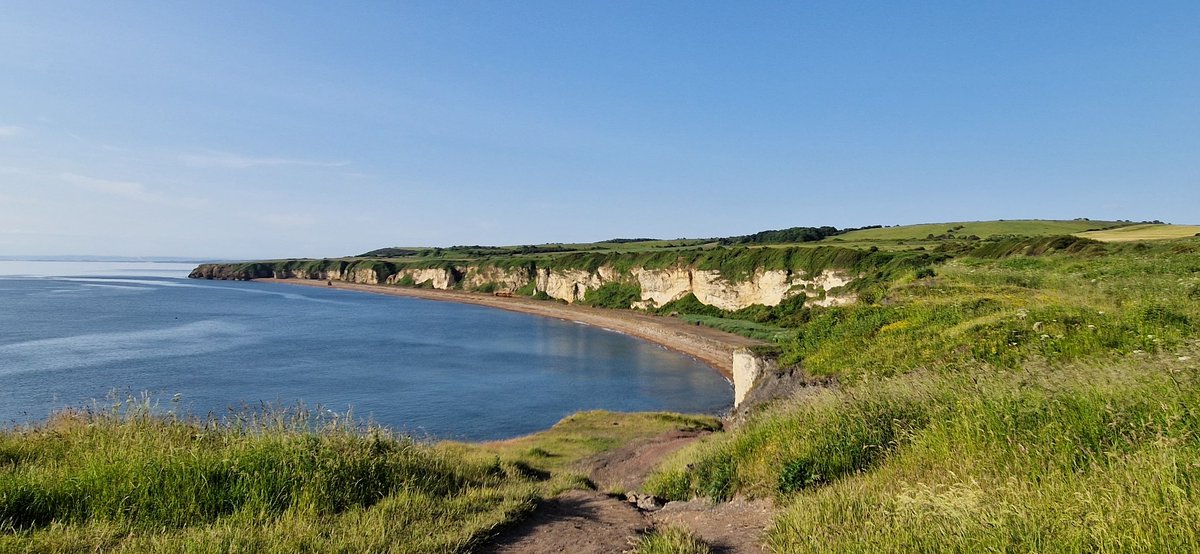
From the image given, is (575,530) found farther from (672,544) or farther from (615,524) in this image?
(672,544)

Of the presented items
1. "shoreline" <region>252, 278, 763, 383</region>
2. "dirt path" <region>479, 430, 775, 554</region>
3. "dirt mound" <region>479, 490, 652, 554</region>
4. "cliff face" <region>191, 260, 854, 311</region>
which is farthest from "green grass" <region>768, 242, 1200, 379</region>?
"cliff face" <region>191, 260, 854, 311</region>

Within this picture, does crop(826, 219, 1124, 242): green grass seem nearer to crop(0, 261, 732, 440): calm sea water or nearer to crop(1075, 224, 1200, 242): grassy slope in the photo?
crop(1075, 224, 1200, 242): grassy slope

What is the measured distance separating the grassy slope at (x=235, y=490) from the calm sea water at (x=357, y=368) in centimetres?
1115

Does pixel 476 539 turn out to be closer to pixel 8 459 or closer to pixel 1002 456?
pixel 1002 456

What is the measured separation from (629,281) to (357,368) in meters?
59.9

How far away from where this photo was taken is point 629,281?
103188 mm

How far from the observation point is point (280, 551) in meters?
5.04

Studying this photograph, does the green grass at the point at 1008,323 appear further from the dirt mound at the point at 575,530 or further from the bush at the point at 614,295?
the bush at the point at 614,295

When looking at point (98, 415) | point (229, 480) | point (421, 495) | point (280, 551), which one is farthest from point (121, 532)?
point (98, 415)

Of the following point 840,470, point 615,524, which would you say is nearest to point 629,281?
point 840,470

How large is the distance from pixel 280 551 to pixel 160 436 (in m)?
4.33

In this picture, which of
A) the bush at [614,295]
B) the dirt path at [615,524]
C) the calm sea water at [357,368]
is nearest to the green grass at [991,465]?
the dirt path at [615,524]

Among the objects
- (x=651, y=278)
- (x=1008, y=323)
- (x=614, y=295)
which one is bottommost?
(x=614, y=295)

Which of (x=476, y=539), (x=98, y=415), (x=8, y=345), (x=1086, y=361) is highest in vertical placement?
(x=1086, y=361)
